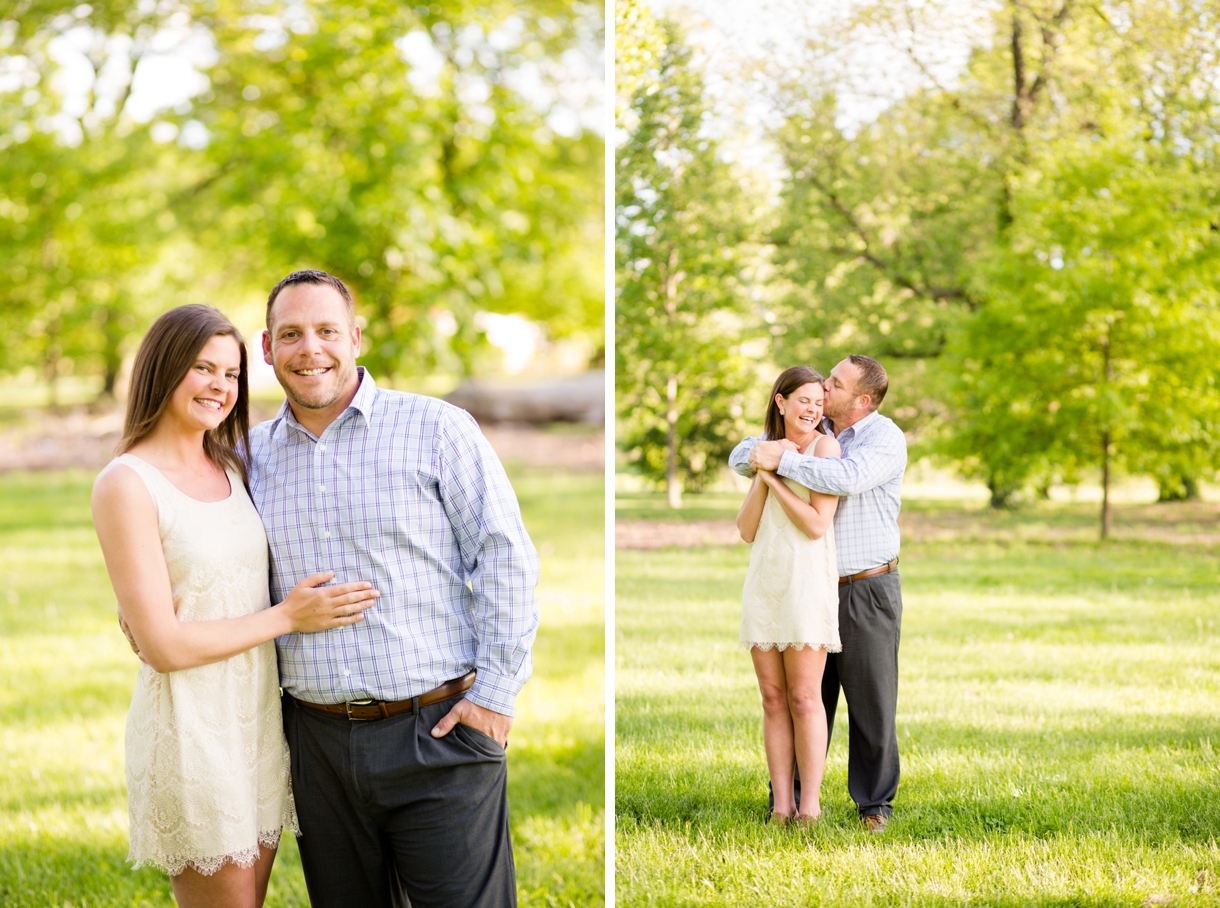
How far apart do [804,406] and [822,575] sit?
596 millimetres

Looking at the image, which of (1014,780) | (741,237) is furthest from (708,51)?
(1014,780)

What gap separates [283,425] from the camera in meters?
2.75

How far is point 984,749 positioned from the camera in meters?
4.84

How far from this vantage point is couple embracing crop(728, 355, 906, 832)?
3.54 meters

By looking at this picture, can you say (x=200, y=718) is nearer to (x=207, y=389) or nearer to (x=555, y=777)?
(x=207, y=389)

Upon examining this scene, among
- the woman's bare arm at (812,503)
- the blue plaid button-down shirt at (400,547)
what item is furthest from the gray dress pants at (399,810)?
the woman's bare arm at (812,503)

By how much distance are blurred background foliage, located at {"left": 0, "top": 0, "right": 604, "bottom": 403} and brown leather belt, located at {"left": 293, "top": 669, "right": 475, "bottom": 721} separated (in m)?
11.0

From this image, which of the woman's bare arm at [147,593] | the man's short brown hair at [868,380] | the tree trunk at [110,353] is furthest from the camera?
the tree trunk at [110,353]

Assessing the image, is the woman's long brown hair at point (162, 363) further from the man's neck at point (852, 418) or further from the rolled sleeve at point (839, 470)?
the man's neck at point (852, 418)

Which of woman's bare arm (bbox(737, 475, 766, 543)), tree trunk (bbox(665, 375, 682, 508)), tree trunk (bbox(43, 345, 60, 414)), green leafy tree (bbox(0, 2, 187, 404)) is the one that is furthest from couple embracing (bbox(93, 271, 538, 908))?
tree trunk (bbox(43, 345, 60, 414))

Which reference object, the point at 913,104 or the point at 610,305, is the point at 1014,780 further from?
the point at 913,104

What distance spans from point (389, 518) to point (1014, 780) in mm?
3195

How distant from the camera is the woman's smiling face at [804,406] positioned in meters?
3.51

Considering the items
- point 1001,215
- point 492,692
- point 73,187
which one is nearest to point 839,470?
point 492,692
